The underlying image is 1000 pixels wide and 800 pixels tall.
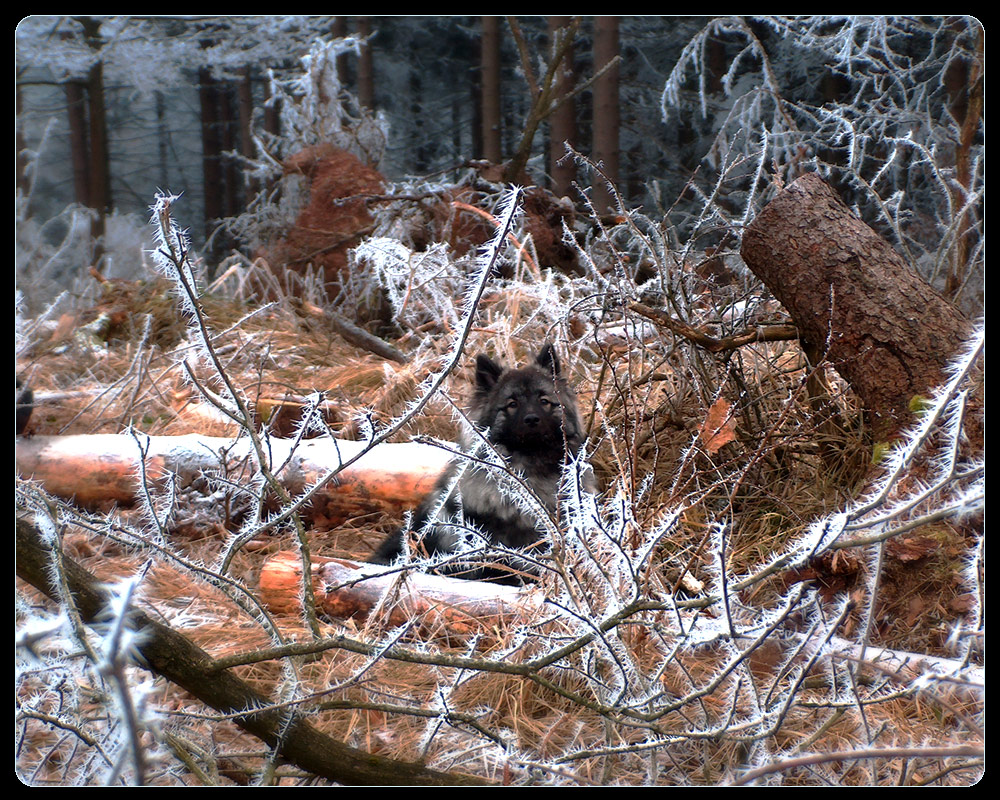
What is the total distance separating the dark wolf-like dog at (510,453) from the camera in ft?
13.2

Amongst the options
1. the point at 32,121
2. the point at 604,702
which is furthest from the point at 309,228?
the point at 604,702

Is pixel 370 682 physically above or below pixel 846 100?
below

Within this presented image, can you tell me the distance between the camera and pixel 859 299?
324cm

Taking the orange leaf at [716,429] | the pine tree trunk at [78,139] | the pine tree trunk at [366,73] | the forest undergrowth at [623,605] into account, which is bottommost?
the forest undergrowth at [623,605]

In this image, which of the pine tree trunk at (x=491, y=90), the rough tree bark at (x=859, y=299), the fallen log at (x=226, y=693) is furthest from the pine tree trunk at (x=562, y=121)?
→ the fallen log at (x=226, y=693)

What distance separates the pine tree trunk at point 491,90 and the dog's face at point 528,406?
148 cm

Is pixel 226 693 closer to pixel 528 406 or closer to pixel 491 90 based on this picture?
pixel 528 406

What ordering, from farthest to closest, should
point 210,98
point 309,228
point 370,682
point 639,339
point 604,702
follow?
point 309,228
point 210,98
point 639,339
point 370,682
point 604,702

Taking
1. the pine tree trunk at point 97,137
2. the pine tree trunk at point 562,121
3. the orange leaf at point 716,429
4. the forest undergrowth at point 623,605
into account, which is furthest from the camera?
the pine tree trunk at point 562,121

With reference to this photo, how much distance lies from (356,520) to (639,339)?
6.29 feet

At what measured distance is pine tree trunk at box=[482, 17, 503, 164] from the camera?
3860mm

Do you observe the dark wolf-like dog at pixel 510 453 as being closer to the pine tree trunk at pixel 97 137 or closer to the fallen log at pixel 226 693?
the fallen log at pixel 226 693
